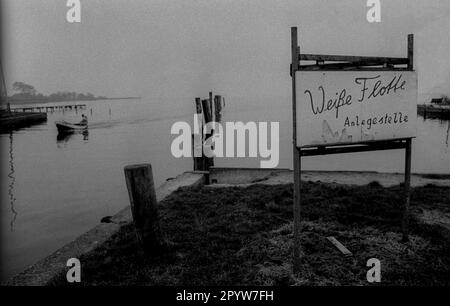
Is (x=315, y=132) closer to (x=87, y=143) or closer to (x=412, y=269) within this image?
(x=412, y=269)

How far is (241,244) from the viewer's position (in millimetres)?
5453

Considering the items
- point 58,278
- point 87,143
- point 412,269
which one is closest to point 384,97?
point 412,269

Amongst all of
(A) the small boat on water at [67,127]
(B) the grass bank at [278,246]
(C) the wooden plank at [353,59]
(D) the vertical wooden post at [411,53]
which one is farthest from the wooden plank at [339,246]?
(A) the small boat on water at [67,127]

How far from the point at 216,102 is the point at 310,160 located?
25.6 feet

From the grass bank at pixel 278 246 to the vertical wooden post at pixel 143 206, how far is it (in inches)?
8.6

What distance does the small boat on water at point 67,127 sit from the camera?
40.7 meters

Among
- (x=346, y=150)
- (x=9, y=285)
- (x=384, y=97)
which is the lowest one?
(x=9, y=285)

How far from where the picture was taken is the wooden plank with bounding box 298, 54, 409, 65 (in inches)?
168

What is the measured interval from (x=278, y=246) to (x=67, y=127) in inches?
1639

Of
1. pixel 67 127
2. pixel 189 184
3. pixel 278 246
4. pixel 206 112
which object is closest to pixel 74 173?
pixel 206 112

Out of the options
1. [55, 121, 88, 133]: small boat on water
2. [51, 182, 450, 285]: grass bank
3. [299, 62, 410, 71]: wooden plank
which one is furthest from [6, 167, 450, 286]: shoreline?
[55, 121, 88, 133]: small boat on water

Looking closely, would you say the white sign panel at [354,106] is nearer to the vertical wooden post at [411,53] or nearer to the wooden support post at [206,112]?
the vertical wooden post at [411,53]

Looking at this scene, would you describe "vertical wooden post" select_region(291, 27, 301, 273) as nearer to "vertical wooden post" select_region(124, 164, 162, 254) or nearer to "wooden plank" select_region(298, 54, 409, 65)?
"wooden plank" select_region(298, 54, 409, 65)

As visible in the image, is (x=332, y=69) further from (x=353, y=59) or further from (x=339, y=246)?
(x=339, y=246)
